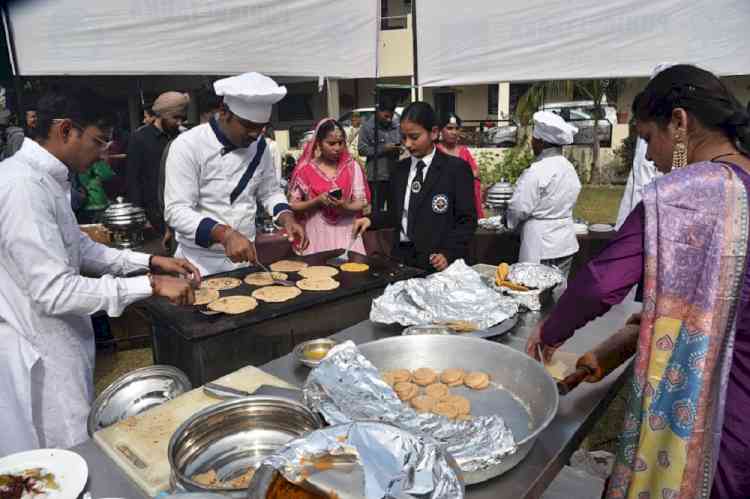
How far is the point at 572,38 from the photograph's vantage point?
3.56 meters

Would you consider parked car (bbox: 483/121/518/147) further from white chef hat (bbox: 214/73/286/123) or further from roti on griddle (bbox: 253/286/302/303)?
roti on griddle (bbox: 253/286/302/303)

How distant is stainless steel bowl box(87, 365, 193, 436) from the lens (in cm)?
173

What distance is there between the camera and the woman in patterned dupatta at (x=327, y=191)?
13.2ft

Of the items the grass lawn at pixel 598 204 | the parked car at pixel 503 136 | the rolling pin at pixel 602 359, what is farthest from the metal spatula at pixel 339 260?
the parked car at pixel 503 136

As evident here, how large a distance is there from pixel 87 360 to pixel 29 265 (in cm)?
60

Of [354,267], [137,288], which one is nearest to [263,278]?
[354,267]

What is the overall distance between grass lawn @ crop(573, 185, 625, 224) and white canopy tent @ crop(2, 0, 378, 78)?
20.8 ft

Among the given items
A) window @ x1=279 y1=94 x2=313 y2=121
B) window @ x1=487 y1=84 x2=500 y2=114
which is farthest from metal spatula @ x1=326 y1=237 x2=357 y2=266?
window @ x1=279 y1=94 x2=313 y2=121

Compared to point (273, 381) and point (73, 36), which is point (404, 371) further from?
Result: point (73, 36)

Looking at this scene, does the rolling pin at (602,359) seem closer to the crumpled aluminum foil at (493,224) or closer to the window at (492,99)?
the crumpled aluminum foil at (493,224)

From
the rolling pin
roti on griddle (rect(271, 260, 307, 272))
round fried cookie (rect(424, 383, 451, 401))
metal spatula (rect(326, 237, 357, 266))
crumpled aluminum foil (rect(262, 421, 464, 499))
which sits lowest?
round fried cookie (rect(424, 383, 451, 401))

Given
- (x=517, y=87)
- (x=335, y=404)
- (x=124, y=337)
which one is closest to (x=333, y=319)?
(x=335, y=404)

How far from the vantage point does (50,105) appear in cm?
197

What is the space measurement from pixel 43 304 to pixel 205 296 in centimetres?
81
